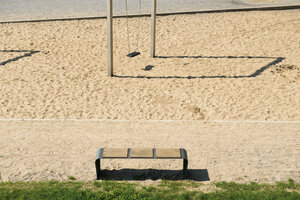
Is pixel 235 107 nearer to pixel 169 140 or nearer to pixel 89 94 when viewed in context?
pixel 169 140

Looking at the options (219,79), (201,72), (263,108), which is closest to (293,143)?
(263,108)

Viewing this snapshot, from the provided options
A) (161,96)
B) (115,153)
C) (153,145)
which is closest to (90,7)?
(161,96)

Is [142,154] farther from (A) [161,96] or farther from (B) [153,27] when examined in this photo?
(B) [153,27]

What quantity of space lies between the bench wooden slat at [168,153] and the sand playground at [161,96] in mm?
481

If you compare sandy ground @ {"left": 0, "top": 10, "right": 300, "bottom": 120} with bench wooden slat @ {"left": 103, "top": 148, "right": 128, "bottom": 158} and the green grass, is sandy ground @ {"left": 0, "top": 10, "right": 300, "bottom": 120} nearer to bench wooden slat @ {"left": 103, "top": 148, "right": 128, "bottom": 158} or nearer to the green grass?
bench wooden slat @ {"left": 103, "top": 148, "right": 128, "bottom": 158}

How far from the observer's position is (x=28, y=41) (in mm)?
14961

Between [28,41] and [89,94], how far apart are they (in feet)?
18.9

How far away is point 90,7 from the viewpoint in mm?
19781

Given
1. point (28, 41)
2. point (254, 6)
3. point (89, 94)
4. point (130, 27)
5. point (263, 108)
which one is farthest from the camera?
point (254, 6)

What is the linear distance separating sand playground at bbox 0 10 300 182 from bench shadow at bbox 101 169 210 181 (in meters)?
0.04

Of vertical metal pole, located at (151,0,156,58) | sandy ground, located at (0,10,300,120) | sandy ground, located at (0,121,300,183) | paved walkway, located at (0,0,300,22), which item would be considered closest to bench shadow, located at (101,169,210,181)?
sandy ground, located at (0,121,300,183)

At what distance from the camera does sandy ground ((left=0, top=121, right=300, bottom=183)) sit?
670cm

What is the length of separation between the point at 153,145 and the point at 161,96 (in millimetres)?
3016

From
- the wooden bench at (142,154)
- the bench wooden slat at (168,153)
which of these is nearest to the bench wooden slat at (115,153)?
the wooden bench at (142,154)
